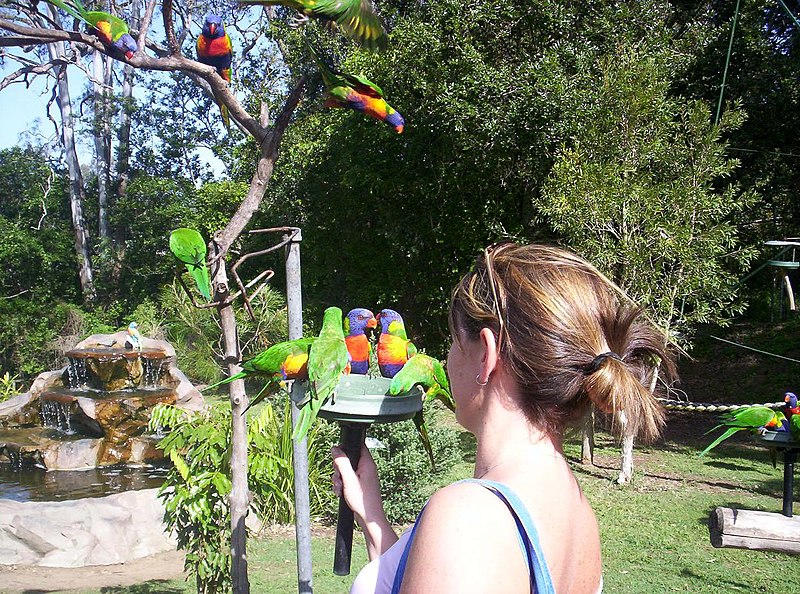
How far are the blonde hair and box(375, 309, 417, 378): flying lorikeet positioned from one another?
2.02ft

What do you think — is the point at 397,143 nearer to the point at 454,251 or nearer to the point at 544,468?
the point at 454,251

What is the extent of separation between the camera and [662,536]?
5.18 m

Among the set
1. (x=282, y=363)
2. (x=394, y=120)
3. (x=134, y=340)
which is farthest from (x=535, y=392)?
(x=134, y=340)

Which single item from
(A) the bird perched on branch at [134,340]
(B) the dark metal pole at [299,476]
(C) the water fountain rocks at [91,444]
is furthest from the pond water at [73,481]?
(B) the dark metal pole at [299,476]

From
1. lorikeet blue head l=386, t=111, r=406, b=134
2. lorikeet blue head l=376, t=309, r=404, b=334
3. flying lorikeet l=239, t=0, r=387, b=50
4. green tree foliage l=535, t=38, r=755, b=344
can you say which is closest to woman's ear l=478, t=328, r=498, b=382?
lorikeet blue head l=376, t=309, r=404, b=334

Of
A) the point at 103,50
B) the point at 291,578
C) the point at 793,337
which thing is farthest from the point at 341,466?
the point at 793,337

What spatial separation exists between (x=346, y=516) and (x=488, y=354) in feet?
2.06

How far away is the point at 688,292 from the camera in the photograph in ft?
20.5

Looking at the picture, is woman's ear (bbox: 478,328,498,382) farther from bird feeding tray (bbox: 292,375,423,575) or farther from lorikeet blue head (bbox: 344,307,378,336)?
lorikeet blue head (bbox: 344,307,378,336)

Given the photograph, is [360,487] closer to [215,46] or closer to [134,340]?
[215,46]

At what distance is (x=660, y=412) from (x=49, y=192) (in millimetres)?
17508

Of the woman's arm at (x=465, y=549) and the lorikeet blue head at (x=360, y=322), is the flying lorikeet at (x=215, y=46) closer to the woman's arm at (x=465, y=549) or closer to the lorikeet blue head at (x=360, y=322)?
the lorikeet blue head at (x=360, y=322)

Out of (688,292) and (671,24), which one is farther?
(671,24)

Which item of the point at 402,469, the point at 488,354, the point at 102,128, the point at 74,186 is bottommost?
the point at 402,469
